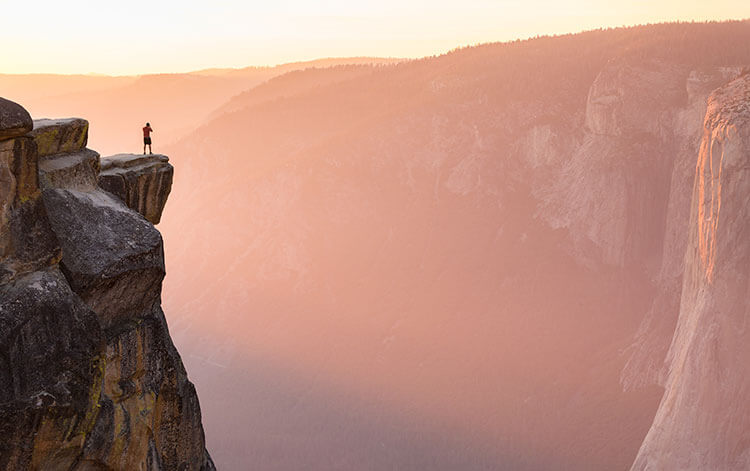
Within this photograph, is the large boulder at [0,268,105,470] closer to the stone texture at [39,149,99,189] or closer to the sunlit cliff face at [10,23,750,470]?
the stone texture at [39,149,99,189]

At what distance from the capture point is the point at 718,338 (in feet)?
159

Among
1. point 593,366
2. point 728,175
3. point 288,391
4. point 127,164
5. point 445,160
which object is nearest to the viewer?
point 127,164

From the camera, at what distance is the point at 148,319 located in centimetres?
1859

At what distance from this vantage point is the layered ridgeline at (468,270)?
266 feet

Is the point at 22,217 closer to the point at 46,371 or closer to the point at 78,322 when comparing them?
the point at 78,322

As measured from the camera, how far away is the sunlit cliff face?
3216 inches

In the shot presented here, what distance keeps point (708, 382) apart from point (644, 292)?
3927 cm

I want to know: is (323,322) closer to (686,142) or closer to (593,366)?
(593,366)

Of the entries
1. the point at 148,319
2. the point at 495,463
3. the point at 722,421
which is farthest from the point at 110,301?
the point at 495,463

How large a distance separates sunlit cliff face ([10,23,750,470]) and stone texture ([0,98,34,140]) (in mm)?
63975

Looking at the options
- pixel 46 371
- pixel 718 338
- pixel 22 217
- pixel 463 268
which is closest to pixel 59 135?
pixel 22 217

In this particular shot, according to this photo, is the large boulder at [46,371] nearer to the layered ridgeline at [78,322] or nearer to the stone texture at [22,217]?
the layered ridgeline at [78,322]

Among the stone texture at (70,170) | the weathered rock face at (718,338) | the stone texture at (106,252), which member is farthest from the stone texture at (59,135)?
the weathered rock face at (718,338)

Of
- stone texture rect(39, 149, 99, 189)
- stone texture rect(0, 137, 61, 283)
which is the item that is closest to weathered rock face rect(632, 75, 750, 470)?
stone texture rect(39, 149, 99, 189)
